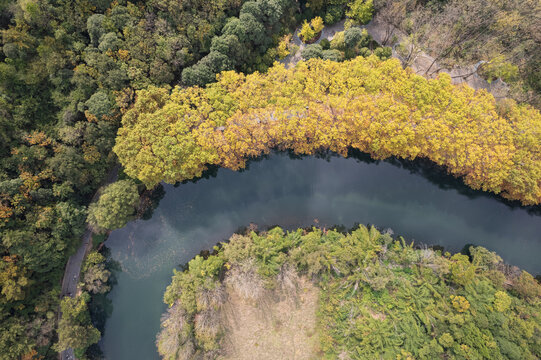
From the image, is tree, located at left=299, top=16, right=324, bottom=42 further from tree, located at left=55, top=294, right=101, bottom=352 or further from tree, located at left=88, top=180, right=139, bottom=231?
tree, located at left=55, top=294, right=101, bottom=352

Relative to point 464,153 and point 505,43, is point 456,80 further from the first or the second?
point 464,153

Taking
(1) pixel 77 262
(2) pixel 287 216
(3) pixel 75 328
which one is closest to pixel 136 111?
(1) pixel 77 262

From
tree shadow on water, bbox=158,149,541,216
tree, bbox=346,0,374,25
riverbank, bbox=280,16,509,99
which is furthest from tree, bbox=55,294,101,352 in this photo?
tree, bbox=346,0,374,25

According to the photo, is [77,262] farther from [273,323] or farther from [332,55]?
[332,55]

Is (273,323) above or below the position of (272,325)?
above

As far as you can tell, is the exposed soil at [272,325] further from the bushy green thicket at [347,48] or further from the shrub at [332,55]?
the bushy green thicket at [347,48]

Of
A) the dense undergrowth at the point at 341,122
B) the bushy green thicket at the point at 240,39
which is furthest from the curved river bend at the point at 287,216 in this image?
the bushy green thicket at the point at 240,39
